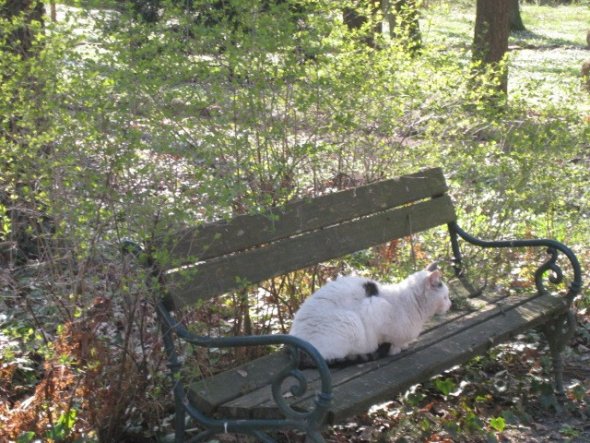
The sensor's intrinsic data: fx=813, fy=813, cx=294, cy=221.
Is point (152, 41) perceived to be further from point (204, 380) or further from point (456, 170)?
point (456, 170)

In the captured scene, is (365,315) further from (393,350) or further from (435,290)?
(435,290)

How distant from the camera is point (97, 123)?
3.99m

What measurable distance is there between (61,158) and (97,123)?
0.85ft

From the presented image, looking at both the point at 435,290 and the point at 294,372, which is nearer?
the point at 294,372

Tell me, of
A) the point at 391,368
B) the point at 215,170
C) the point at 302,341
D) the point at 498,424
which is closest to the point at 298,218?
the point at 215,170

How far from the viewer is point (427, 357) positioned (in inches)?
173

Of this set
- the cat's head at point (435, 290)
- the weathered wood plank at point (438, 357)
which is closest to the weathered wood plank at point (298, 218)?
the cat's head at point (435, 290)

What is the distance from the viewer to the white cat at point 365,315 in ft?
13.9

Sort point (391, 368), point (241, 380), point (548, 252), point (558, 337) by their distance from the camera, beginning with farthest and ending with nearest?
point (548, 252) < point (558, 337) < point (391, 368) < point (241, 380)

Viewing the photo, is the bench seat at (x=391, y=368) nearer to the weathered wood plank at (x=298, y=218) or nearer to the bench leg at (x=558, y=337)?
the bench leg at (x=558, y=337)

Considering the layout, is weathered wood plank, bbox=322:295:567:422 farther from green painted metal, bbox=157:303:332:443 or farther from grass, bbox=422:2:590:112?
grass, bbox=422:2:590:112

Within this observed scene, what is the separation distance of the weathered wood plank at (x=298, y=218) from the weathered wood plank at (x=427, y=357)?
81 cm

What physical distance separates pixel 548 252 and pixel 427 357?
1.66 m

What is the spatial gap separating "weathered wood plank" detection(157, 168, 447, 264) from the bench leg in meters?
1.18
